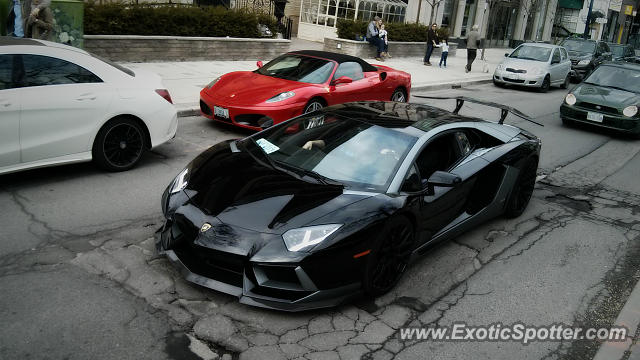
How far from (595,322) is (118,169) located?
5.42 meters

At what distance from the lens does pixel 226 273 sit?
13.5ft

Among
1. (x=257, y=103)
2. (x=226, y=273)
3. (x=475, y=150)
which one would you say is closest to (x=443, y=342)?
(x=226, y=273)

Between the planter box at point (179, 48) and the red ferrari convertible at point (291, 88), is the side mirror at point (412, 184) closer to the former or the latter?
the red ferrari convertible at point (291, 88)

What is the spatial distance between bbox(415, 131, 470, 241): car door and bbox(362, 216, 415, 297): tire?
0.84 feet

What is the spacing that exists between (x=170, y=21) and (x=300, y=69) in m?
7.61

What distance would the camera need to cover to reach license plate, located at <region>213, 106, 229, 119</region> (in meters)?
9.12

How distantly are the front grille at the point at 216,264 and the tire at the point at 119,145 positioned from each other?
10.3ft

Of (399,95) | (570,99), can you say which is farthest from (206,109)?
(570,99)

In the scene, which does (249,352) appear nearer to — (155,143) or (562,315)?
(562,315)

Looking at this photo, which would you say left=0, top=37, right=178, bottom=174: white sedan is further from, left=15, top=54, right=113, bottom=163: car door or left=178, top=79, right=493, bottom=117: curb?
left=178, top=79, right=493, bottom=117: curb

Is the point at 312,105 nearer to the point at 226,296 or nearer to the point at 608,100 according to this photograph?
the point at 226,296

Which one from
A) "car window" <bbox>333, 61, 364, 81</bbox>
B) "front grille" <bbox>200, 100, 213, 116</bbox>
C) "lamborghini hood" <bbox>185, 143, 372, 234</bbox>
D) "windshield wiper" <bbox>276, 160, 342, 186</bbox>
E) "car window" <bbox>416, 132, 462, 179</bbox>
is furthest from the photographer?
"car window" <bbox>333, 61, 364, 81</bbox>

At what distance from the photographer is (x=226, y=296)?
4.35 meters

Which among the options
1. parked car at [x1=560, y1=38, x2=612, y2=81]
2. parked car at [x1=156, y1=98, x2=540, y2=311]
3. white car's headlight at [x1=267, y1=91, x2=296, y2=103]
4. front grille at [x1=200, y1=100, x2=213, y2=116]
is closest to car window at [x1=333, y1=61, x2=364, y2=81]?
white car's headlight at [x1=267, y1=91, x2=296, y2=103]
